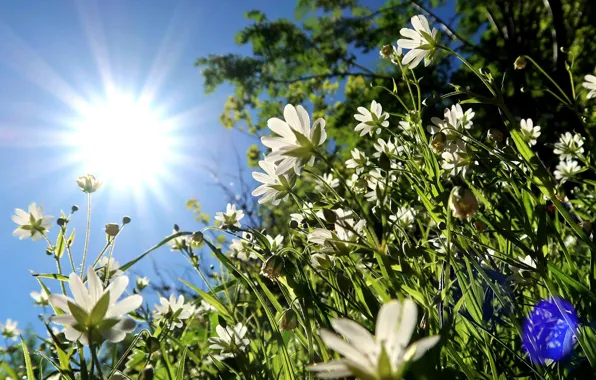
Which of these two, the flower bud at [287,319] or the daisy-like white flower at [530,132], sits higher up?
the daisy-like white flower at [530,132]

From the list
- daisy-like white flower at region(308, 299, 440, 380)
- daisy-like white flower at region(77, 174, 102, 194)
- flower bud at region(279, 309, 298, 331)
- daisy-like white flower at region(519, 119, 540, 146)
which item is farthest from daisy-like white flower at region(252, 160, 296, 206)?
daisy-like white flower at region(519, 119, 540, 146)

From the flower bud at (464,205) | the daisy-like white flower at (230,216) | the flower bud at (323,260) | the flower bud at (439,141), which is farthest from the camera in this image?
the daisy-like white flower at (230,216)

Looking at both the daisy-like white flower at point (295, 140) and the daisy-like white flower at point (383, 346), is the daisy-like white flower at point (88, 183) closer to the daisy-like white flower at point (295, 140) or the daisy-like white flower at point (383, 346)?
the daisy-like white flower at point (295, 140)

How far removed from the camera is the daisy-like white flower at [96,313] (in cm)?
61

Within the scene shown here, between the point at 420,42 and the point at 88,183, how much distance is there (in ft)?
3.31

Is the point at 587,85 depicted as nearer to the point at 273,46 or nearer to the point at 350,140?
the point at 350,140

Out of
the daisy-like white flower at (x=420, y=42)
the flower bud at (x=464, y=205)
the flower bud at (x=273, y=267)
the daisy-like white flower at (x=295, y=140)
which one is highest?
the daisy-like white flower at (x=420, y=42)

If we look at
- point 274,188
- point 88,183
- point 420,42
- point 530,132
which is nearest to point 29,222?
point 88,183

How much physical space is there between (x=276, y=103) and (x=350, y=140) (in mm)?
1565

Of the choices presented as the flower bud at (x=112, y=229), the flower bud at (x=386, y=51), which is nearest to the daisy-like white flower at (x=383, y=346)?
the flower bud at (x=112, y=229)

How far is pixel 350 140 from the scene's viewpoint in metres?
8.16

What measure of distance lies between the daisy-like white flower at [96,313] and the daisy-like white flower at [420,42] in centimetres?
100

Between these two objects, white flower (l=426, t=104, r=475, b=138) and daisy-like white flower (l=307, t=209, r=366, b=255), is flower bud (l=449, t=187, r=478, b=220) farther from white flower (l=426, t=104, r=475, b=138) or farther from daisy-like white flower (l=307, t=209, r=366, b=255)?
white flower (l=426, t=104, r=475, b=138)

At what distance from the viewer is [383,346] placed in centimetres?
42
